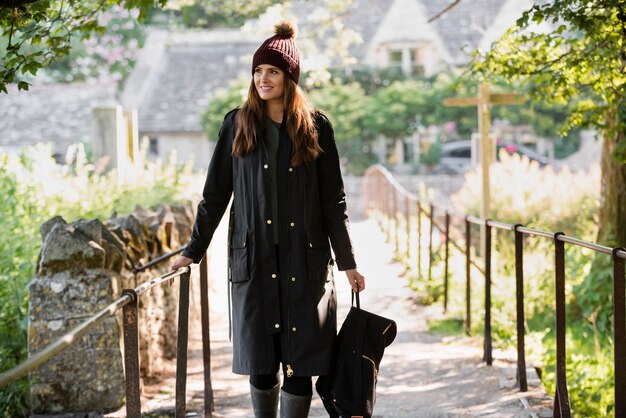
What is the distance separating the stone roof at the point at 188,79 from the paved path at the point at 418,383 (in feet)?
87.8

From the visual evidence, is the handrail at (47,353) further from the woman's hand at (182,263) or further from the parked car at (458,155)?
the parked car at (458,155)

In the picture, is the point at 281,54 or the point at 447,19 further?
the point at 447,19

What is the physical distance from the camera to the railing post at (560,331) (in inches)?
171

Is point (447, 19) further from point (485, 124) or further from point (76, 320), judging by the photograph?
point (76, 320)

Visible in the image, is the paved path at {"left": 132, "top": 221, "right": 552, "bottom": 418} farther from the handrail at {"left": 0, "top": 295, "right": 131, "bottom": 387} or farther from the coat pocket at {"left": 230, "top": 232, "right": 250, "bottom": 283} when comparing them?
the handrail at {"left": 0, "top": 295, "right": 131, "bottom": 387}

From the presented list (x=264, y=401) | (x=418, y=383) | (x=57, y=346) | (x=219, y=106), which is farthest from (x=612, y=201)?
(x=219, y=106)

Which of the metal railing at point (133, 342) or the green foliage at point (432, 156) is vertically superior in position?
the green foliage at point (432, 156)

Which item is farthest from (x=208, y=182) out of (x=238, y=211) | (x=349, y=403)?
(x=349, y=403)

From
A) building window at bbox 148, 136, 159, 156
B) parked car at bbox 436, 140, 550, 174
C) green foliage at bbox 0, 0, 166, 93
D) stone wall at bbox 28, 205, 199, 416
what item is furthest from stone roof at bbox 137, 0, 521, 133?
stone wall at bbox 28, 205, 199, 416

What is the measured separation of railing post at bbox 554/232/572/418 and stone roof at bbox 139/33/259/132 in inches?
1169

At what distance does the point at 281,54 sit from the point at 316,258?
785 mm

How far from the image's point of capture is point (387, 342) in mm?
3756

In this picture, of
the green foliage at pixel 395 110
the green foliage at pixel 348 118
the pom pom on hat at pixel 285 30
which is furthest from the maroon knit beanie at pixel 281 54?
the green foliage at pixel 395 110

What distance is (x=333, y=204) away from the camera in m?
3.70
